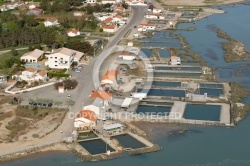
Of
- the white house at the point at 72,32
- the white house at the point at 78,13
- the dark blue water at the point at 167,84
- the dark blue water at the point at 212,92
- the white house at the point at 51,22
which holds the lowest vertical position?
the dark blue water at the point at 212,92

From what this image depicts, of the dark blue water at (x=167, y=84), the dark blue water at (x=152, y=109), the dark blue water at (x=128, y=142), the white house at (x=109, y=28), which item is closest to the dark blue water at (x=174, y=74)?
the dark blue water at (x=167, y=84)

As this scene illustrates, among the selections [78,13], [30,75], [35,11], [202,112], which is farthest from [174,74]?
[35,11]

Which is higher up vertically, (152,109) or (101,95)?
(101,95)

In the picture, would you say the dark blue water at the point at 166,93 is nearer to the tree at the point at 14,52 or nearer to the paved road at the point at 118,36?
the paved road at the point at 118,36

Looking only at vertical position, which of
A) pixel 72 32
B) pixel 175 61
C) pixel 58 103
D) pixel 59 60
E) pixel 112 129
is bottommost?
pixel 112 129

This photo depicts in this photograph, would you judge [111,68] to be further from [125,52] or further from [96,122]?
[96,122]

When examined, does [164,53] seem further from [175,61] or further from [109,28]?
[109,28]

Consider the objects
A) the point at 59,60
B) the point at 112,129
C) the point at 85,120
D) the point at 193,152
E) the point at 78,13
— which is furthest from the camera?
the point at 78,13

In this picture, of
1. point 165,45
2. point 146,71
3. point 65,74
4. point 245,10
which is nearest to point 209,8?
point 245,10
